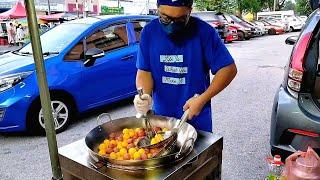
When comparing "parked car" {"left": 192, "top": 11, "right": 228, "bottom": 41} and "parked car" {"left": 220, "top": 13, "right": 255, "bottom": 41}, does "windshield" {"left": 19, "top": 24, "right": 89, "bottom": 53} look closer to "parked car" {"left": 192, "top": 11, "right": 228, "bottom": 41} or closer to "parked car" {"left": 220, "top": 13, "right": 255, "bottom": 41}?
"parked car" {"left": 192, "top": 11, "right": 228, "bottom": 41}

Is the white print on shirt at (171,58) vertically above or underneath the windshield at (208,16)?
above

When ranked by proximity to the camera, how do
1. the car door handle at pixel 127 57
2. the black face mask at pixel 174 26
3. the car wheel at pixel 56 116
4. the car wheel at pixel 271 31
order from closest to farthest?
the black face mask at pixel 174 26, the car wheel at pixel 56 116, the car door handle at pixel 127 57, the car wheel at pixel 271 31

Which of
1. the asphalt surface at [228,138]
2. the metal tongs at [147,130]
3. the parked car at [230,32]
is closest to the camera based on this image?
the metal tongs at [147,130]

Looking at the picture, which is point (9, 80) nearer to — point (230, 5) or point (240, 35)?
point (240, 35)

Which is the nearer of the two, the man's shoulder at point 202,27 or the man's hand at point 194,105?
the man's hand at point 194,105

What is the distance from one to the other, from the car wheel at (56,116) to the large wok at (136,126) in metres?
2.54

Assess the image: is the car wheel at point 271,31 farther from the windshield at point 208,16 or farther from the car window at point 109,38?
the car window at point 109,38

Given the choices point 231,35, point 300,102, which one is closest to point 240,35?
point 231,35

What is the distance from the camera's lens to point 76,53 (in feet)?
15.0

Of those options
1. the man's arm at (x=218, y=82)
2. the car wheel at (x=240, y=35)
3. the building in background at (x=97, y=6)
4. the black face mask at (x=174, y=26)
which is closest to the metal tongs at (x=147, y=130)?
the man's arm at (x=218, y=82)

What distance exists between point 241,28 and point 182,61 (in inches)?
714

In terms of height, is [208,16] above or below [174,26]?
below

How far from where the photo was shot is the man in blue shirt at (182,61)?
190 cm

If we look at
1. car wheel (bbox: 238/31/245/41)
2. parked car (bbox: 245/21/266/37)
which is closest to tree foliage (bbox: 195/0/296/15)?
parked car (bbox: 245/21/266/37)
